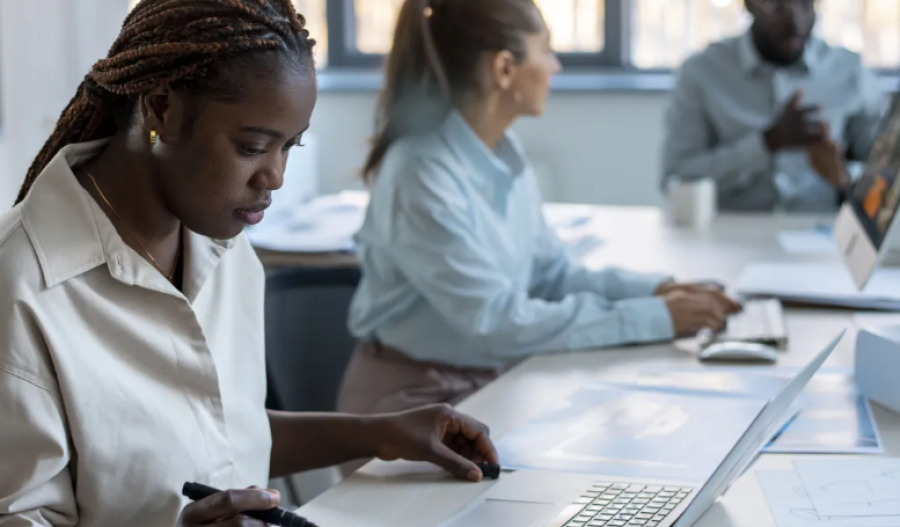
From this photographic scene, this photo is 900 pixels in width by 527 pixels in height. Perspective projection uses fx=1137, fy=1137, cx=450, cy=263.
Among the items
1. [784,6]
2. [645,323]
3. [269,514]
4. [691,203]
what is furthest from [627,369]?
[784,6]

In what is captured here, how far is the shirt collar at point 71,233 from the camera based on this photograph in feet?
3.25

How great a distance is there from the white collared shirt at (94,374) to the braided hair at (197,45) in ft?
0.34

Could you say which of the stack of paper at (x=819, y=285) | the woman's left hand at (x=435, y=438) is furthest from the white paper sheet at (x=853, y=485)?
the stack of paper at (x=819, y=285)

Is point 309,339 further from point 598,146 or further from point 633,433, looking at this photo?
point 598,146

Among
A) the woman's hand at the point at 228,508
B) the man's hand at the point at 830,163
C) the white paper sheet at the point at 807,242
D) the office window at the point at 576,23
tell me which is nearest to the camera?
the woman's hand at the point at 228,508

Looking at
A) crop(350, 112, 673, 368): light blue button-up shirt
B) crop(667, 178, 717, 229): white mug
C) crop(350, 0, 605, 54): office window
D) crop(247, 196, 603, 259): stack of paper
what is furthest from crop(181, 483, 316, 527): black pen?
crop(350, 0, 605, 54): office window

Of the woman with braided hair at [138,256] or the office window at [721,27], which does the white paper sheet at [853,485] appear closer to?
the woman with braided hair at [138,256]

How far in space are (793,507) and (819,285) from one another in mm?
1045

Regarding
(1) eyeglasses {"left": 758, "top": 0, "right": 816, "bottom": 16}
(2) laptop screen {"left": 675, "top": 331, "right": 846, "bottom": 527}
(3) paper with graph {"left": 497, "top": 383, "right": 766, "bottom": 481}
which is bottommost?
(3) paper with graph {"left": 497, "top": 383, "right": 766, "bottom": 481}

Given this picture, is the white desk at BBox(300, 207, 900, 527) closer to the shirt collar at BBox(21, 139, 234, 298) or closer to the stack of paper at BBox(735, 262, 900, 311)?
the stack of paper at BBox(735, 262, 900, 311)

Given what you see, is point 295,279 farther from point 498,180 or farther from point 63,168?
point 63,168

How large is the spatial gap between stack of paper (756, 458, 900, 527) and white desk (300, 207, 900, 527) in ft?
0.06

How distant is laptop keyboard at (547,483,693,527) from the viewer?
1.03 metres

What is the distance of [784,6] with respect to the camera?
304 centimetres
